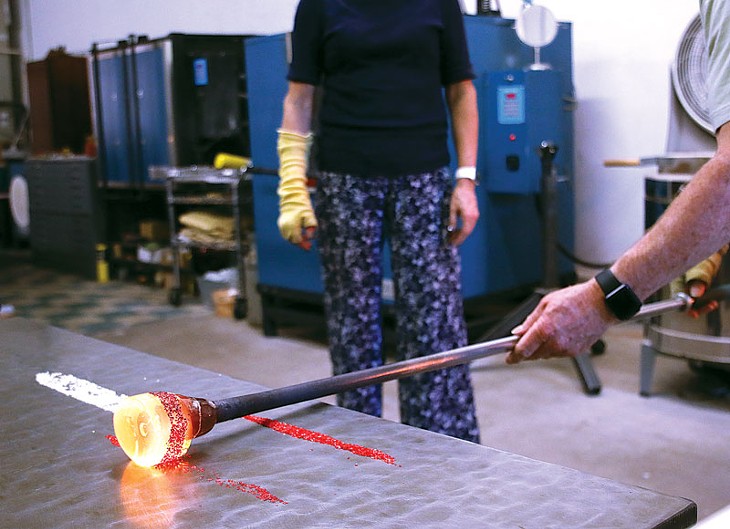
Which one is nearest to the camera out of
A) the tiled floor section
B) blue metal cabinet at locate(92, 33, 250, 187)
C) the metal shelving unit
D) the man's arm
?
the man's arm

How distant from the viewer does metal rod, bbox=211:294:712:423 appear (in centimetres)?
89

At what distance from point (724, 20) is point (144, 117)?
191 inches

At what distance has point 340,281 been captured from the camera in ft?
6.17

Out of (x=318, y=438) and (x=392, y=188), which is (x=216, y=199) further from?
(x=318, y=438)

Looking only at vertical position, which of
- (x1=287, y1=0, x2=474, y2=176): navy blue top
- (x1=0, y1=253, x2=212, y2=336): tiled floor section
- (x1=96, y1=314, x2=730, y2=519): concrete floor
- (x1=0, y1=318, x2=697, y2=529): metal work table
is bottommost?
(x1=0, y1=253, x2=212, y2=336): tiled floor section

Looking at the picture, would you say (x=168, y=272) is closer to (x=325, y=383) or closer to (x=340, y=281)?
(x=340, y=281)

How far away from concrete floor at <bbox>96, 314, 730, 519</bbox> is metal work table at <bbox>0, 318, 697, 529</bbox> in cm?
138

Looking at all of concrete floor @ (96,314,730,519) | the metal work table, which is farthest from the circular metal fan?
the metal work table

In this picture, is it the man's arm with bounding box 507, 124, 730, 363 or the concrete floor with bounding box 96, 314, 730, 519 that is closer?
the man's arm with bounding box 507, 124, 730, 363

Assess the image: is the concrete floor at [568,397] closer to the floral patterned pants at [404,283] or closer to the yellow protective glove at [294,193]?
the floral patterned pants at [404,283]

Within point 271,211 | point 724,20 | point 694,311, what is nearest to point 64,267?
point 271,211

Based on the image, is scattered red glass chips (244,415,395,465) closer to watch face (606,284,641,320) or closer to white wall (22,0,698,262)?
watch face (606,284,641,320)

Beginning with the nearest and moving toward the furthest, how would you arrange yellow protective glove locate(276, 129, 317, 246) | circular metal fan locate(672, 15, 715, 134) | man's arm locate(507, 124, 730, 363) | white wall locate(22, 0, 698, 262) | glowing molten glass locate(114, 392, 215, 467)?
1. glowing molten glass locate(114, 392, 215, 467)
2. man's arm locate(507, 124, 730, 363)
3. yellow protective glove locate(276, 129, 317, 246)
4. circular metal fan locate(672, 15, 715, 134)
5. white wall locate(22, 0, 698, 262)

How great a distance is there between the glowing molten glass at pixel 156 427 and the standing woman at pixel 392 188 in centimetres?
102
